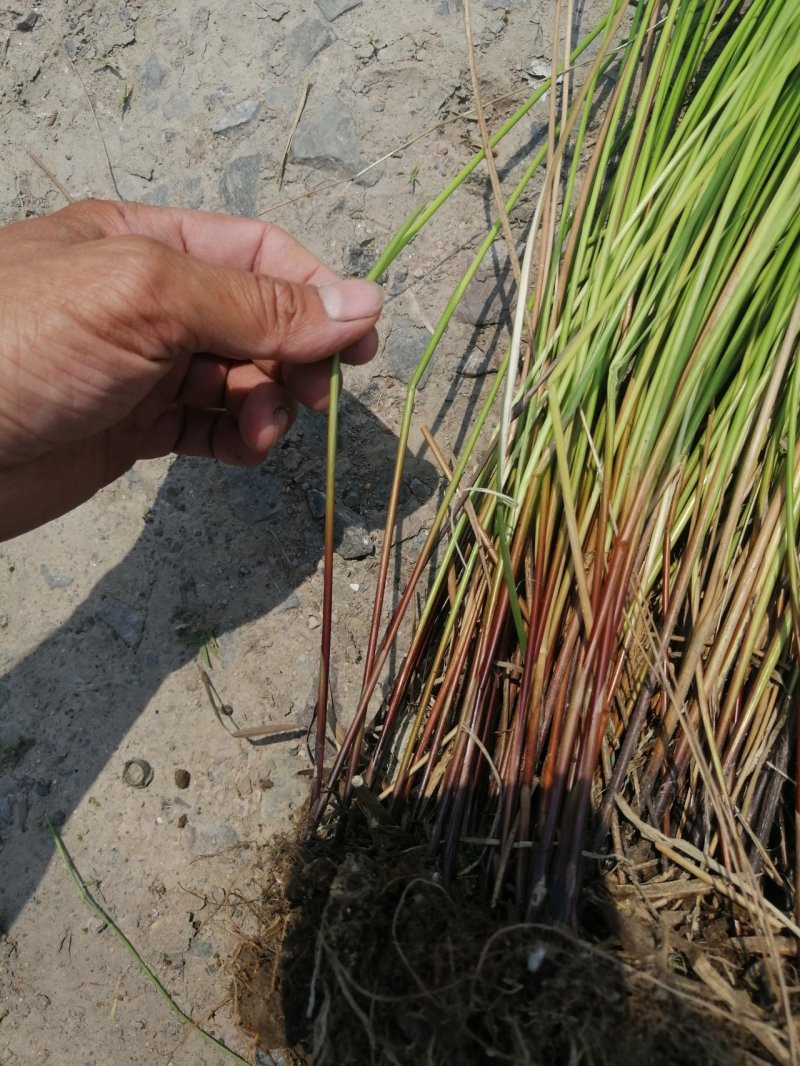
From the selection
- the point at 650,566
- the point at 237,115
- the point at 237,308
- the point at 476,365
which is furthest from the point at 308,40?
the point at 650,566

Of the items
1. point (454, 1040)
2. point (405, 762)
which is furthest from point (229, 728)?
point (454, 1040)

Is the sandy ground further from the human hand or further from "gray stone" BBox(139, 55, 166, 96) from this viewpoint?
the human hand

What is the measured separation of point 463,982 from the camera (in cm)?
97

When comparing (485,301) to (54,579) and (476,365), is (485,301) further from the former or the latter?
(54,579)

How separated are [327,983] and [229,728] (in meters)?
0.58

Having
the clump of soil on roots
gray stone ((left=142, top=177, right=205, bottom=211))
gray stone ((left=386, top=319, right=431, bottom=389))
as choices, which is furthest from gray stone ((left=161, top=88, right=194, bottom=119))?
the clump of soil on roots

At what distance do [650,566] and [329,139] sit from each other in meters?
1.19

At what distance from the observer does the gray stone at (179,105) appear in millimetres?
1830

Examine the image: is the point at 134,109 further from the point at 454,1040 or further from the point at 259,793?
the point at 454,1040

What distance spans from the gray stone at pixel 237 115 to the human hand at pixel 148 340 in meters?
0.47

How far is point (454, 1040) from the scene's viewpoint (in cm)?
94

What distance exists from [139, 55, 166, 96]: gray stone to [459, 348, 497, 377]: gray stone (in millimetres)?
992

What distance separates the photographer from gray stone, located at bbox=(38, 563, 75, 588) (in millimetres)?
1653

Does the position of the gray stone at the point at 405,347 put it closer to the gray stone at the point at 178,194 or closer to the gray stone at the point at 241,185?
the gray stone at the point at 241,185
